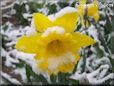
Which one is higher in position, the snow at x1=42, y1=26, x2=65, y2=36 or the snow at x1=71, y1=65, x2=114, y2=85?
the snow at x1=42, y1=26, x2=65, y2=36

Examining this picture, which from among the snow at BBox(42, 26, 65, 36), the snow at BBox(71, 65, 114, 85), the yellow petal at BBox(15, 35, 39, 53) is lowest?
the snow at BBox(71, 65, 114, 85)

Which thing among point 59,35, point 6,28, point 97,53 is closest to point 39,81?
point 97,53

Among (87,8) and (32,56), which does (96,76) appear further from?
(87,8)

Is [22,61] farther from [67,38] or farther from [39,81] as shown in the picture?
[67,38]

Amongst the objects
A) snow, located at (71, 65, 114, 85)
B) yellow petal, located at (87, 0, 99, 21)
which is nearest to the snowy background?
snow, located at (71, 65, 114, 85)

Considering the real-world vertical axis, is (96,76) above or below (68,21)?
below

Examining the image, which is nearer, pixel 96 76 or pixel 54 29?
pixel 54 29

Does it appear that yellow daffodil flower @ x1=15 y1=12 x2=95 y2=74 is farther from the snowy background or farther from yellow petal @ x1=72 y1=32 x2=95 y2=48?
the snowy background

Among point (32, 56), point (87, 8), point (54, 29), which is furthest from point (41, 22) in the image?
point (32, 56)

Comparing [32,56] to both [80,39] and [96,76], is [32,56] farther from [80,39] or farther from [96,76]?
[80,39]
